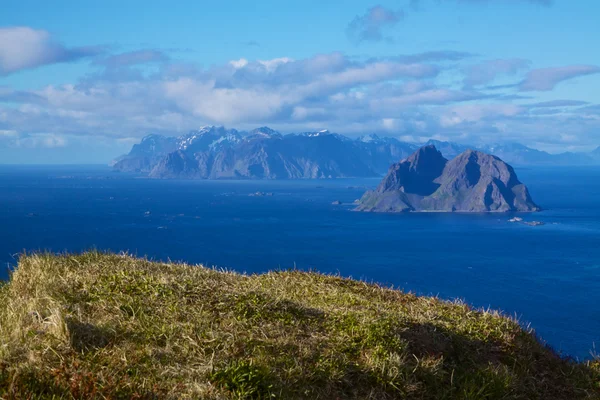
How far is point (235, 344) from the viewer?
8094 mm

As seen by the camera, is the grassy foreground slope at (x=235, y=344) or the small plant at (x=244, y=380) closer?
the small plant at (x=244, y=380)

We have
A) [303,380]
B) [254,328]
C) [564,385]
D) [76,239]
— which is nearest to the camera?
[303,380]

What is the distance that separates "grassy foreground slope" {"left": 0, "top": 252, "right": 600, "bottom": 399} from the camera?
7.06m

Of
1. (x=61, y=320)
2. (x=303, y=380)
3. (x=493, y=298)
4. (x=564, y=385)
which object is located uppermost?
(x=61, y=320)

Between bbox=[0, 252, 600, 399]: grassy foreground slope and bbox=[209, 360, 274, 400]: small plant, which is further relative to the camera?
bbox=[0, 252, 600, 399]: grassy foreground slope

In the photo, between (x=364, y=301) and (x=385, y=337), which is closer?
(x=385, y=337)

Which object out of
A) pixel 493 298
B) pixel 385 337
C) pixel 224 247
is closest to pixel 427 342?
pixel 385 337

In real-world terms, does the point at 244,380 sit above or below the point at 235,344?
below

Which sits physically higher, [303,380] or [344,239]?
[303,380]

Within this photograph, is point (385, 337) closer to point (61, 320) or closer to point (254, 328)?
point (254, 328)

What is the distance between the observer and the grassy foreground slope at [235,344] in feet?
23.2

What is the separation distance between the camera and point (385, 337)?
908 centimetres

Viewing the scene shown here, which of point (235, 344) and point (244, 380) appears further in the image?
point (235, 344)

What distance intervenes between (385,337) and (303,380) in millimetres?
2081
